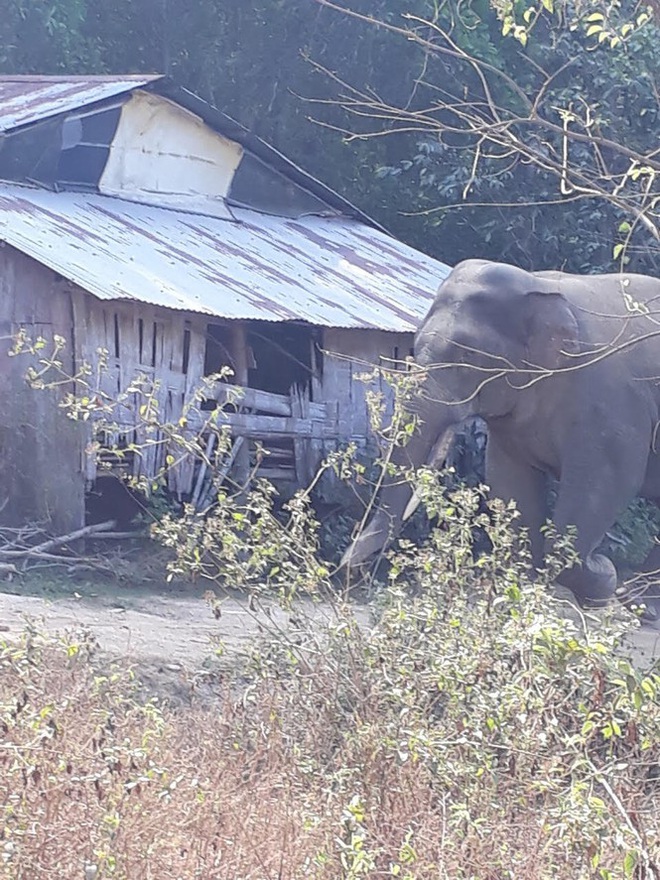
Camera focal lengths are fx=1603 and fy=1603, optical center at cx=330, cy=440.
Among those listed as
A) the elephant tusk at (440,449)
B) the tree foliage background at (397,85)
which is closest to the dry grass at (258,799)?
the elephant tusk at (440,449)

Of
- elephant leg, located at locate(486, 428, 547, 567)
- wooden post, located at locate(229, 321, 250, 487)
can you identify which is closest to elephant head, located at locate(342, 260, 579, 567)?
elephant leg, located at locate(486, 428, 547, 567)

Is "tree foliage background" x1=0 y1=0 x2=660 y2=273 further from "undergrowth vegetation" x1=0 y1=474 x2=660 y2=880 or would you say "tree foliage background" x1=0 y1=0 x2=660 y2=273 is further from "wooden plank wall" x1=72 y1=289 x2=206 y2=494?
"undergrowth vegetation" x1=0 y1=474 x2=660 y2=880

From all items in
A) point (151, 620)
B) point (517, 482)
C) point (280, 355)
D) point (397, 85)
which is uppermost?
point (397, 85)

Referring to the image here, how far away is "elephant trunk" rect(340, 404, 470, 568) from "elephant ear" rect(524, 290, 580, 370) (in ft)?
2.17

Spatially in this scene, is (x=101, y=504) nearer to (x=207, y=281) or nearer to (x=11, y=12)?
(x=207, y=281)

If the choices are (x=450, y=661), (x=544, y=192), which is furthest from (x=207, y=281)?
(x=450, y=661)

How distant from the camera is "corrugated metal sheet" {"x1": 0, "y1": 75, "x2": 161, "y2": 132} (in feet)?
40.9

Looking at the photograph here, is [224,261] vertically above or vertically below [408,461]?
above

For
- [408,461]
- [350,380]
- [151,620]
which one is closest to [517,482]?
[408,461]

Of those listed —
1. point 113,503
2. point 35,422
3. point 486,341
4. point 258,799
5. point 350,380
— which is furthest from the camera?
point 350,380

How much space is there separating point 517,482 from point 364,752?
18.3 ft

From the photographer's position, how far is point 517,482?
34.9ft

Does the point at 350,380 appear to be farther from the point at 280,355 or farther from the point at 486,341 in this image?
the point at 486,341

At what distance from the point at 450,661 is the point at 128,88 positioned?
882 cm
